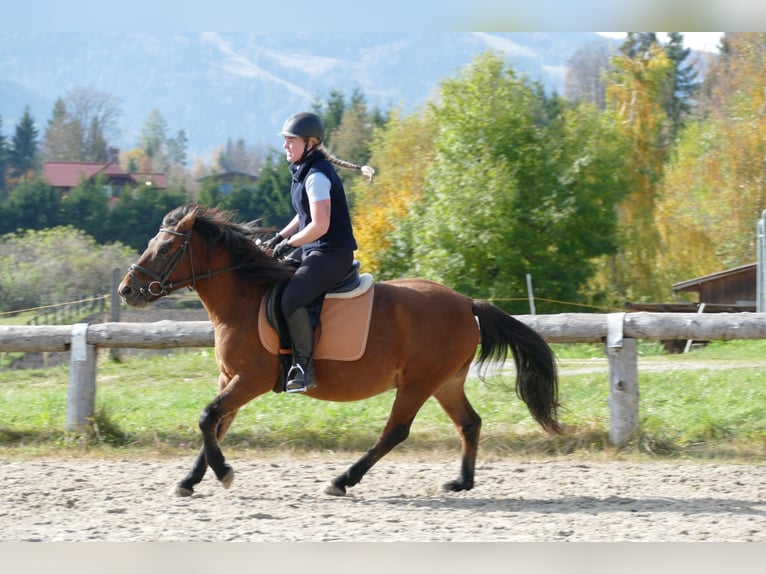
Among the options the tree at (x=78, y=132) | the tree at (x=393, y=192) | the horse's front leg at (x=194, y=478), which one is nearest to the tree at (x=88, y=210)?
the tree at (x=393, y=192)

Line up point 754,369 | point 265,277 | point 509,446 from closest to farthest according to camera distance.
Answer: point 265,277 < point 509,446 < point 754,369

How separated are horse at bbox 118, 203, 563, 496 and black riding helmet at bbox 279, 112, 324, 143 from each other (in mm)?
827

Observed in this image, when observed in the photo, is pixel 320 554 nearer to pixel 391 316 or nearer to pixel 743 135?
pixel 391 316

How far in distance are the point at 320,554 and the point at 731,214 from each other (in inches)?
1335

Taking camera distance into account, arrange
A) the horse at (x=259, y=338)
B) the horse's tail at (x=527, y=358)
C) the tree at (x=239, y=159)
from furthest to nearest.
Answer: the tree at (x=239, y=159) → the horse's tail at (x=527, y=358) → the horse at (x=259, y=338)

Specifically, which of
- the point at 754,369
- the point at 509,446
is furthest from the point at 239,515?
the point at 754,369

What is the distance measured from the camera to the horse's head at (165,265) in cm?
583

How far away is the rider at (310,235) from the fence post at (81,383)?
271cm

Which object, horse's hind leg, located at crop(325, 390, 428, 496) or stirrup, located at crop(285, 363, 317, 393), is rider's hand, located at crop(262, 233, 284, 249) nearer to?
stirrup, located at crop(285, 363, 317, 393)

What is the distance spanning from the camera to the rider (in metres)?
5.79

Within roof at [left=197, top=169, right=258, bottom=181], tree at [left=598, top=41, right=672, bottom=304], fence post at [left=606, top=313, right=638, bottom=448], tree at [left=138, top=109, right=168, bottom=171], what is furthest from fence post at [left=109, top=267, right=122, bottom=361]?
tree at [left=138, top=109, right=168, bottom=171]

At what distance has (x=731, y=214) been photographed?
3509cm

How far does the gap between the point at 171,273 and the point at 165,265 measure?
2.6 inches

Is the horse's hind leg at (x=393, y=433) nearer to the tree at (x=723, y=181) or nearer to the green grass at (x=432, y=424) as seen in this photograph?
the green grass at (x=432, y=424)
